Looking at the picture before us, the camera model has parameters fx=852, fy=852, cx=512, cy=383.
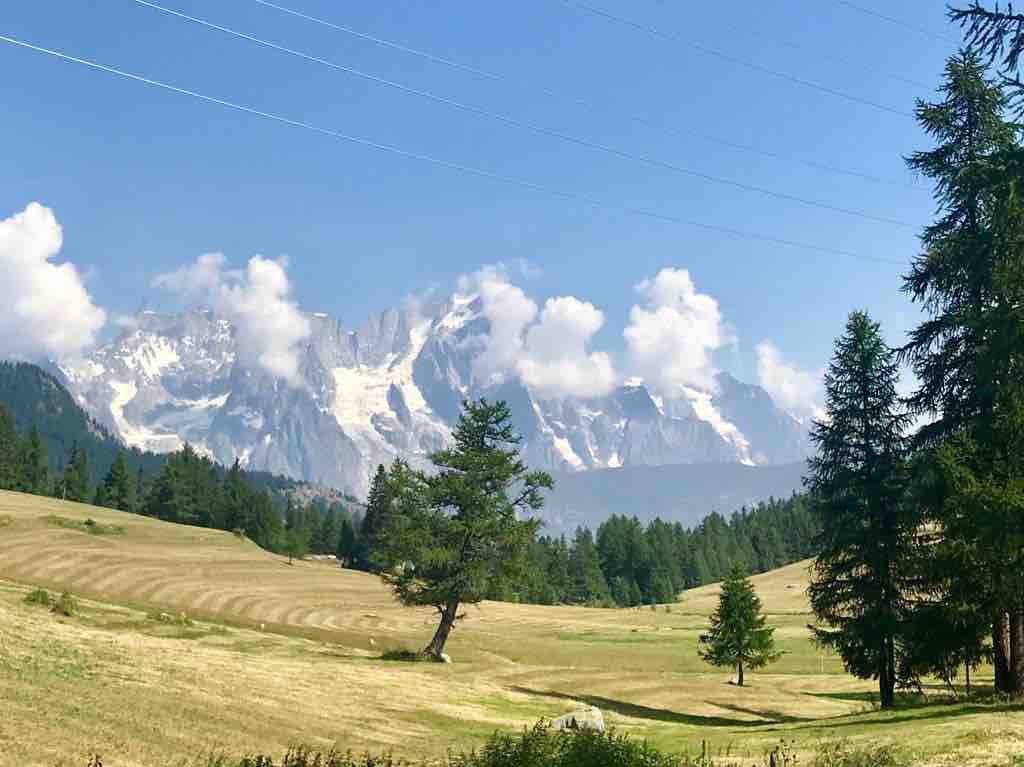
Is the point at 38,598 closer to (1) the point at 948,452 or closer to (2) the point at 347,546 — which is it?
(1) the point at 948,452

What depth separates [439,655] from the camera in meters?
47.0

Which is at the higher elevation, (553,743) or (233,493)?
(233,493)

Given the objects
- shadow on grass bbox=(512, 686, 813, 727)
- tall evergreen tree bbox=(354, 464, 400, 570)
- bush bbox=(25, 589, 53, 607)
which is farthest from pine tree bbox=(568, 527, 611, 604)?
bush bbox=(25, 589, 53, 607)

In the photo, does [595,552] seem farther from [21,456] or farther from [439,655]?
[439,655]

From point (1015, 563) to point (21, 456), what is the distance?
183512mm

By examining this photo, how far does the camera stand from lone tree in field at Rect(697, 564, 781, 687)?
56.8 meters

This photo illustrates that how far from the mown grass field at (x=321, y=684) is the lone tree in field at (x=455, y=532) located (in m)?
4.02

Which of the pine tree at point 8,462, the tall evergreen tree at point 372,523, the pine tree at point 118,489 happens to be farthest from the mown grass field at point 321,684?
the pine tree at point 8,462

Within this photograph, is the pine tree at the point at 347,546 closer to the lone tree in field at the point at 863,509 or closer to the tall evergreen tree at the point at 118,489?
the tall evergreen tree at the point at 118,489

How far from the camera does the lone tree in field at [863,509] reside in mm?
32438

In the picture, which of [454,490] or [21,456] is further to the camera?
[21,456]

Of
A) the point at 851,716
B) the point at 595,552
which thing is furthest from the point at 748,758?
the point at 595,552

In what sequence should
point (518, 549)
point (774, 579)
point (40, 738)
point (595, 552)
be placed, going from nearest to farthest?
point (40, 738)
point (518, 549)
point (774, 579)
point (595, 552)

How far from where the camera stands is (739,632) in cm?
5697
